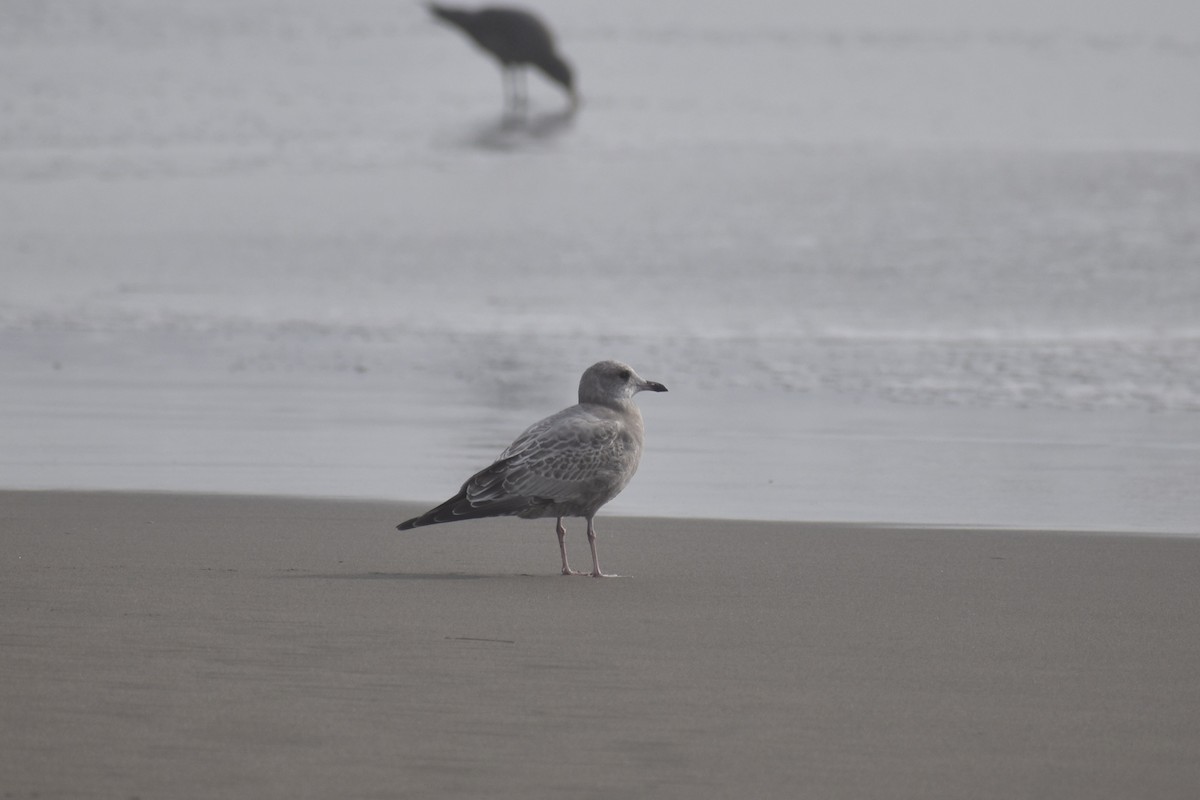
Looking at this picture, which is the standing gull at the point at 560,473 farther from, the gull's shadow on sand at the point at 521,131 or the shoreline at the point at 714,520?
the gull's shadow on sand at the point at 521,131

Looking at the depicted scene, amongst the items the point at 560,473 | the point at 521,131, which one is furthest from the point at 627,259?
the point at 560,473

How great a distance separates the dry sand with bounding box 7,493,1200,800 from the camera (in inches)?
151

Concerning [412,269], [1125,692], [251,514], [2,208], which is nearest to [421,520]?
[251,514]

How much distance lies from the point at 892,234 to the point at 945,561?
13646 mm

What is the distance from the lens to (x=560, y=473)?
630 centimetres

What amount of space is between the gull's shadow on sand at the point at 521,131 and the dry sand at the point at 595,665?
20.4 meters

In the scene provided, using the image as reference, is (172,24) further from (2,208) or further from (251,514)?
(251,514)

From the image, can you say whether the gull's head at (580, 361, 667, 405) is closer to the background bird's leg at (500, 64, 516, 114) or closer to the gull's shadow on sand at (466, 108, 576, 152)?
the gull's shadow on sand at (466, 108, 576, 152)

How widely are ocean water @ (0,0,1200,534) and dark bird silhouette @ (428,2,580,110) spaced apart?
0.68 metres

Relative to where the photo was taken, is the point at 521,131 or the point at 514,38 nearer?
the point at 521,131

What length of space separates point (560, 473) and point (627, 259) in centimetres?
1217

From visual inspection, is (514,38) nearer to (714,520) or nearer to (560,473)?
(714,520)

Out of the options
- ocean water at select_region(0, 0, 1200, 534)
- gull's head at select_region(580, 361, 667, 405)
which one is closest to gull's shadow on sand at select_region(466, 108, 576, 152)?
ocean water at select_region(0, 0, 1200, 534)

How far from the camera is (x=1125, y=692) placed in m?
4.53
